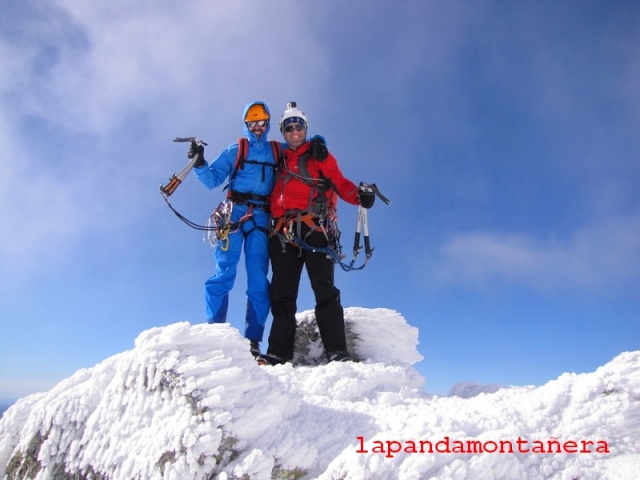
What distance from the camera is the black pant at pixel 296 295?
23.0 feet

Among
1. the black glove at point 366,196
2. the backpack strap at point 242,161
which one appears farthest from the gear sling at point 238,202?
the black glove at point 366,196

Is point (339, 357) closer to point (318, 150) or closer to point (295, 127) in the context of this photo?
point (318, 150)

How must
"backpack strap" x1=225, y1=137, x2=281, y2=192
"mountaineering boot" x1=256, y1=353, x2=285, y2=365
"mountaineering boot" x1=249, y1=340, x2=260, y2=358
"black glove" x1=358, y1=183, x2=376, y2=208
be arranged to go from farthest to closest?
"backpack strap" x1=225, y1=137, x2=281, y2=192 → "black glove" x1=358, y1=183, x2=376, y2=208 → "mountaineering boot" x1=249, y1=340, x2=260, y2=358 → "mountaineering boot" x1=256, y1=353, x2=285, y2=365

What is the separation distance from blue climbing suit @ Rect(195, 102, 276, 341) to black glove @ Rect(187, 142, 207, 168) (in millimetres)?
96

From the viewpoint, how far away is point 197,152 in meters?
7.65

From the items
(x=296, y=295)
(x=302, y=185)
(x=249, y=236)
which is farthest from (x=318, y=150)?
(x=296, y=295)

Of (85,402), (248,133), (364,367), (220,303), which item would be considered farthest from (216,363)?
(248,133)

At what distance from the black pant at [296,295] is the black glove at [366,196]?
92cm

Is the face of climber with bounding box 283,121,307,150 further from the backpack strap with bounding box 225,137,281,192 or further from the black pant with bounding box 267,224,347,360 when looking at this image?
the black pant with bounding box 267,224,347,360

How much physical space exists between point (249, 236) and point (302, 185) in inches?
49.1

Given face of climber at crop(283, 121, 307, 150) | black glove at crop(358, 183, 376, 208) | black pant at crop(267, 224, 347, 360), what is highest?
face of climber at crop(283, 121, 307, 150)

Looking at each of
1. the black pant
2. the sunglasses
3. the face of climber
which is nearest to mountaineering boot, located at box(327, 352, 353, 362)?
the black pant

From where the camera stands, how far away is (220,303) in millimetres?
7633

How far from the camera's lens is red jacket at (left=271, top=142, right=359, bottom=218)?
24.7 ft
